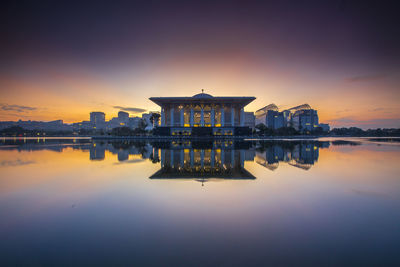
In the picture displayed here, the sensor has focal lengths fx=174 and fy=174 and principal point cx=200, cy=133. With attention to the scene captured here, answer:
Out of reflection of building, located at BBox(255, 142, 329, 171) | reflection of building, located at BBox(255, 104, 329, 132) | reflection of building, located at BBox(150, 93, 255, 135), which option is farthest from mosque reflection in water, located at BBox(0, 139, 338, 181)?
reflection of building, located at BBox(255, 104, 329, 132)

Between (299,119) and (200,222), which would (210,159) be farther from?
(299,119)

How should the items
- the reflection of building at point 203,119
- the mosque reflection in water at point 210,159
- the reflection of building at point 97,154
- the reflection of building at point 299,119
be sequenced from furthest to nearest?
1. the reflection of building at point 299,119
2. the reflection of building at point 203,119
3. the reflection of building at point 97,154
4. the mosque reflection in water at point 210,159

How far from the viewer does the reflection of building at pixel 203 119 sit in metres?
72.7

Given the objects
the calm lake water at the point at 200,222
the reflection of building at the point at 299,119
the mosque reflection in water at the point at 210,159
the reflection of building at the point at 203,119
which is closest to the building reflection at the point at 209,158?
the mosque reflection in water at the point at 210,159

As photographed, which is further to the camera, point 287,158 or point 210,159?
point 287,158

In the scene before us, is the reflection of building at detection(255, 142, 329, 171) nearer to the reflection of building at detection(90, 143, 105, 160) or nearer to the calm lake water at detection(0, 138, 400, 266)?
the calm lake water at detection(0, 138, 400, 266)

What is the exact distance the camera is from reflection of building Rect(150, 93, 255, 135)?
72.7m

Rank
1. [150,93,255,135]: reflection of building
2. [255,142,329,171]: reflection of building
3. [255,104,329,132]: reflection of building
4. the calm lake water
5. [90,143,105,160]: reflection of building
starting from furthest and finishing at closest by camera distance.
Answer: [255,104,329,132]: reflection of building, [150,93,255,135]: reflection of building, [90,143,105,160]: reflection of building, [255,142,329,171]: reflection of building, the calm lake water

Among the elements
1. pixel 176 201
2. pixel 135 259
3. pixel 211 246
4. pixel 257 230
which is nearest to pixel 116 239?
pixel 135 259

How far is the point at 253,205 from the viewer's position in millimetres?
5922

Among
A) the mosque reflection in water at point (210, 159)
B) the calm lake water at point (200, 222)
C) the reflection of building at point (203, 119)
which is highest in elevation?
the reflection of building at point (203, 119)

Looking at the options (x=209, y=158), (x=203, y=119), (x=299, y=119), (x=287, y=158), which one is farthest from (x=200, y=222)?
(x=299, y=119)

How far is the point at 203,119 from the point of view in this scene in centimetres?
7431

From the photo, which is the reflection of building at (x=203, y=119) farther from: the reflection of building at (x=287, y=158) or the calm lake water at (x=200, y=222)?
the calm lake water at (x=200, y=222)
